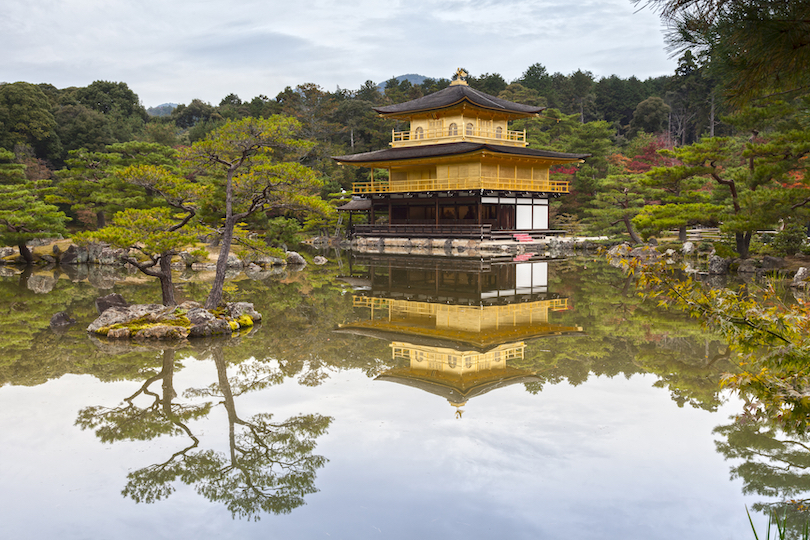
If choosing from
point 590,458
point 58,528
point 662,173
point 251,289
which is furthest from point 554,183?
point 58,528

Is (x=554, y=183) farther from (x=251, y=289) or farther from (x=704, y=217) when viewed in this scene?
(x=251, y=289)

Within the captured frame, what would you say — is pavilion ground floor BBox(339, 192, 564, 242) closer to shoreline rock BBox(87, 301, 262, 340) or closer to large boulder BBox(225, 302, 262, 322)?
large boulder BBox(225, 302, 262, 322)

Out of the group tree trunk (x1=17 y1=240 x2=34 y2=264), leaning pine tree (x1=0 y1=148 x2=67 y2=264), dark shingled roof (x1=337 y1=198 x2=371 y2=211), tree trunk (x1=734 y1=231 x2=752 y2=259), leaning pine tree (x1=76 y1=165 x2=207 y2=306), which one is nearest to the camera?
leaning pine tree (x1=76 y1=165 x2=207 y2=306)

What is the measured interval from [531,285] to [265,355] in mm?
9520

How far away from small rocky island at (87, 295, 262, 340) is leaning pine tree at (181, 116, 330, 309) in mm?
427

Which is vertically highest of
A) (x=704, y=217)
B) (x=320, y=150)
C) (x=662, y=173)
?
(x=320, y=150)

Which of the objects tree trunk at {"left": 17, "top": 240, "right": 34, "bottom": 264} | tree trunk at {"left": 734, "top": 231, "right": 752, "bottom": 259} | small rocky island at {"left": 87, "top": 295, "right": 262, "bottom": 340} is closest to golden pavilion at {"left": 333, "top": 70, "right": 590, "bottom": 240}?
tree trunk at {"left": 734, "top": 231, "right": 752, "bottom": 259}

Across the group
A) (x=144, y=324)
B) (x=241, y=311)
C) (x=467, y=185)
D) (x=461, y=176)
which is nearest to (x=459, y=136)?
(x=461, y=176)

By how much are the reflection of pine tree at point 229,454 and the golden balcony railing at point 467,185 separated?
25.4 m

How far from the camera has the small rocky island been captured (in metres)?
9.71

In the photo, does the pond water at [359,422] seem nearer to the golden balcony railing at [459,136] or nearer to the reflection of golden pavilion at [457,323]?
the reflection of golden pavilion at [457,323]

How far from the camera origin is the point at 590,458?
495 cm

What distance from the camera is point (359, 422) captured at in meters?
5.86

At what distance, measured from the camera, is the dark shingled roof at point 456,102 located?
33.1 m
